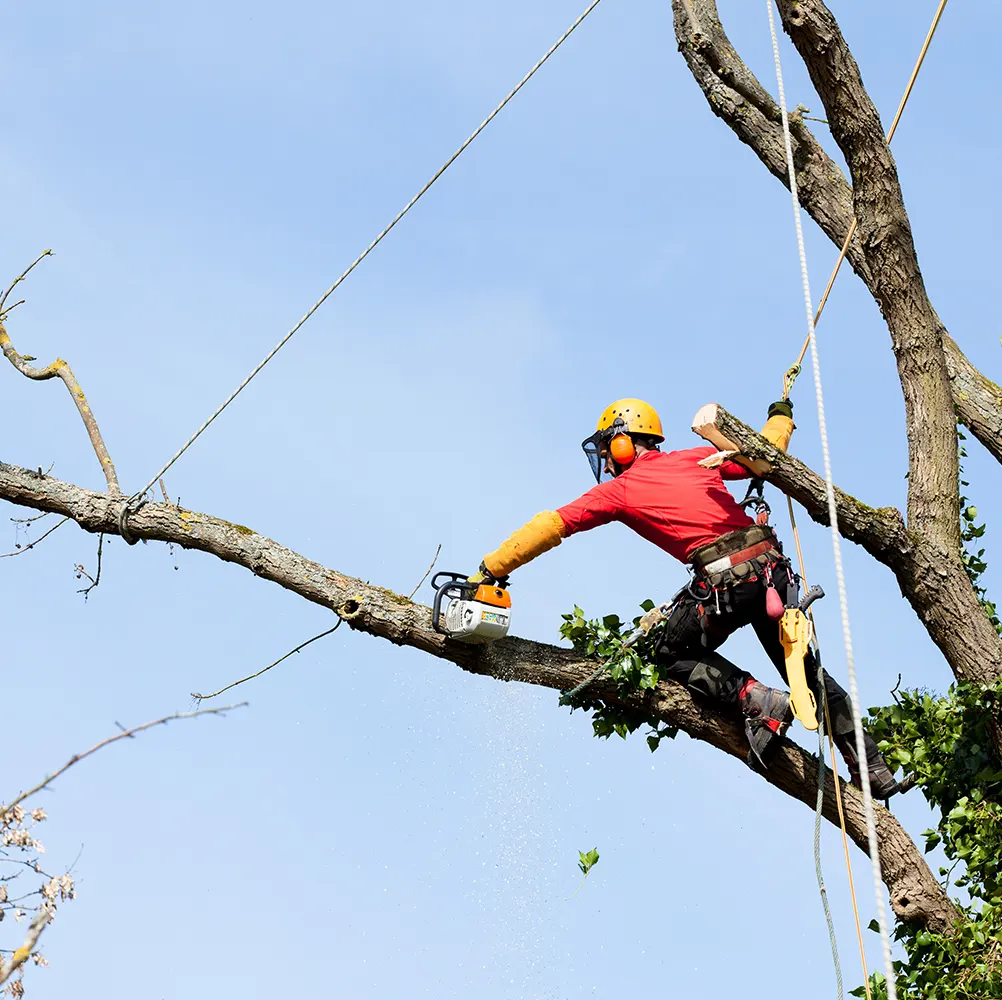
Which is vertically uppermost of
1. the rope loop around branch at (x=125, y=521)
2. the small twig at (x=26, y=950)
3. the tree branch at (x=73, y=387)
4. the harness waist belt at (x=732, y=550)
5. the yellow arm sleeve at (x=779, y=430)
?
the tree branch at (x=73, y=387)

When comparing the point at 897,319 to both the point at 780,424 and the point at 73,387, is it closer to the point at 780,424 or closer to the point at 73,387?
the point at 780,424

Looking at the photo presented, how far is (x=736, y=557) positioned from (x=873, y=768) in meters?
1.10

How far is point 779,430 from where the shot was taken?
21.0 feet

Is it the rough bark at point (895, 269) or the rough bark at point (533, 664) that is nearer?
the rough bark at point (533, 664)

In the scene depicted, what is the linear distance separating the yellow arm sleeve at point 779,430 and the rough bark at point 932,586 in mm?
610

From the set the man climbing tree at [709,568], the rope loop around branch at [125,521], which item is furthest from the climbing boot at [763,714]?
the rope loop around branch at [125,521]

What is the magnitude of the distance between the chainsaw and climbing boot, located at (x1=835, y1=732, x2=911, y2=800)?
1.51 meters

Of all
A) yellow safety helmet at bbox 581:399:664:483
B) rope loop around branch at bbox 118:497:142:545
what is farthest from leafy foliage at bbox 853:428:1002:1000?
rope loop around branch at bbox 118:497:142:545

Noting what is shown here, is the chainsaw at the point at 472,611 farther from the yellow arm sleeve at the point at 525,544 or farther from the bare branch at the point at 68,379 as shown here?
the bare branch at the point at 68,379

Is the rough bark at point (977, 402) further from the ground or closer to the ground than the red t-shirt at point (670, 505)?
further from the ground

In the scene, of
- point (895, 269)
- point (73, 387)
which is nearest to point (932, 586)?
point (895, 269)

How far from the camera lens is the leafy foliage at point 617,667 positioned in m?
5.99

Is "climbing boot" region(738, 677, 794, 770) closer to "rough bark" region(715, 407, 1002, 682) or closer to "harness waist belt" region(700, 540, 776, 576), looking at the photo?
"harness waist belt" region(700, 540, 776, 576)

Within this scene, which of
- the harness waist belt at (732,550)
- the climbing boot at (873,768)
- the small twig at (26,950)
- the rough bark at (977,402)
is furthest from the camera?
the rough bark at (977,402)
